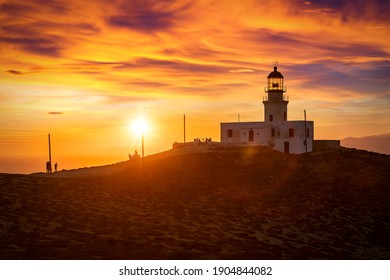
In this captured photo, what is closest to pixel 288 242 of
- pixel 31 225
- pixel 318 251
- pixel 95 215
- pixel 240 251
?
pixel 318 251

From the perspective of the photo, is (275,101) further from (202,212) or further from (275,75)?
(202,212)

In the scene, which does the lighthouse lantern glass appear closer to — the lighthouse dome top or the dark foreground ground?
the lighthouse dome top

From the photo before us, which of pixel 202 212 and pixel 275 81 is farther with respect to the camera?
pixel 275 81

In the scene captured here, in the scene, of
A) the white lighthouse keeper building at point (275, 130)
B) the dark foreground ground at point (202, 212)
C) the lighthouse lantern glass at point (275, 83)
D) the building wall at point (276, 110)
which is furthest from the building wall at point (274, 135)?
the dark foreground ground at point (202, 212)

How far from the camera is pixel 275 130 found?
64.6m

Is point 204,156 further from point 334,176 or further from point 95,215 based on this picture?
point 95,215

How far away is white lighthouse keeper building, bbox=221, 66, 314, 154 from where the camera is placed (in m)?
63.9

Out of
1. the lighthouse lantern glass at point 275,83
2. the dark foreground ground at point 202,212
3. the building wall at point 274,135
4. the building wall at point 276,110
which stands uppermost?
the lighthouse lantern glass at point 275,83

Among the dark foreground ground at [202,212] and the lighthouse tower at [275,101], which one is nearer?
the dark foreground ground at [202,212]

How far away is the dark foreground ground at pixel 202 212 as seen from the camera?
77.4 ft

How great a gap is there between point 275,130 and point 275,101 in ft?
17.0

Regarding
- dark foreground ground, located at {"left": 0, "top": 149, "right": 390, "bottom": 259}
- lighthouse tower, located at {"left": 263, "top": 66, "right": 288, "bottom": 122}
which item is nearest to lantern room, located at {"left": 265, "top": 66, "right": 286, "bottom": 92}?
lighthouse tower, located at {"left": 263, "top": 66, "right": 288, "bottom": 122}

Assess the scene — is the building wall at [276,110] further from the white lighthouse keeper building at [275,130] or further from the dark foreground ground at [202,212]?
the dark foreground ground at [202,212]

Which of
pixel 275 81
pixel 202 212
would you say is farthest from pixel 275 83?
pixel 202 212
